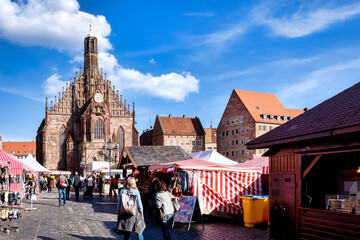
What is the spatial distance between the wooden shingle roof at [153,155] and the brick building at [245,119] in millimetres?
43520

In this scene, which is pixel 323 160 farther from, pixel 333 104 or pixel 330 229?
pixel 330 229

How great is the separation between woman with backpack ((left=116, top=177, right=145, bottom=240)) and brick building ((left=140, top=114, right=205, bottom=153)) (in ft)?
237

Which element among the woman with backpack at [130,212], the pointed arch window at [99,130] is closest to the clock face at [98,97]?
the pointed arch window at [99,130]

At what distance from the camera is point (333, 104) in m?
9.32

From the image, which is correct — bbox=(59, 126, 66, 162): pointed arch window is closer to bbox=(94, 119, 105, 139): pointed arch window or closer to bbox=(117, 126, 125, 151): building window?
bbox=(94, 119, 105, 139): pointed arch window

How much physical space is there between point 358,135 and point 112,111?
201 feet

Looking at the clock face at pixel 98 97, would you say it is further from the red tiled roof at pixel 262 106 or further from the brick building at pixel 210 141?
the brick building at pixel 210 141

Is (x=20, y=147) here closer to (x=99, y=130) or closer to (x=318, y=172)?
(x=99, y=130)

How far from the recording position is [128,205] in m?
7.29

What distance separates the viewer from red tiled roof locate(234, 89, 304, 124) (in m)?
67.8

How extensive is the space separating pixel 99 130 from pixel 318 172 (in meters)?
56.8

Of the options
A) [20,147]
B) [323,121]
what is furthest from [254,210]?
[20,147]

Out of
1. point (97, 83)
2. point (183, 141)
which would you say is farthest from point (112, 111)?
point (183, 141)

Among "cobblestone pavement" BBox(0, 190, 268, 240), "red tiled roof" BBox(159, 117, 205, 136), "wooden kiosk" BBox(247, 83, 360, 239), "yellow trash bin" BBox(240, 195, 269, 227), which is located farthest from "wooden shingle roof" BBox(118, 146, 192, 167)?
"red tiled roof" BBox(159, 117, 205, 136)
